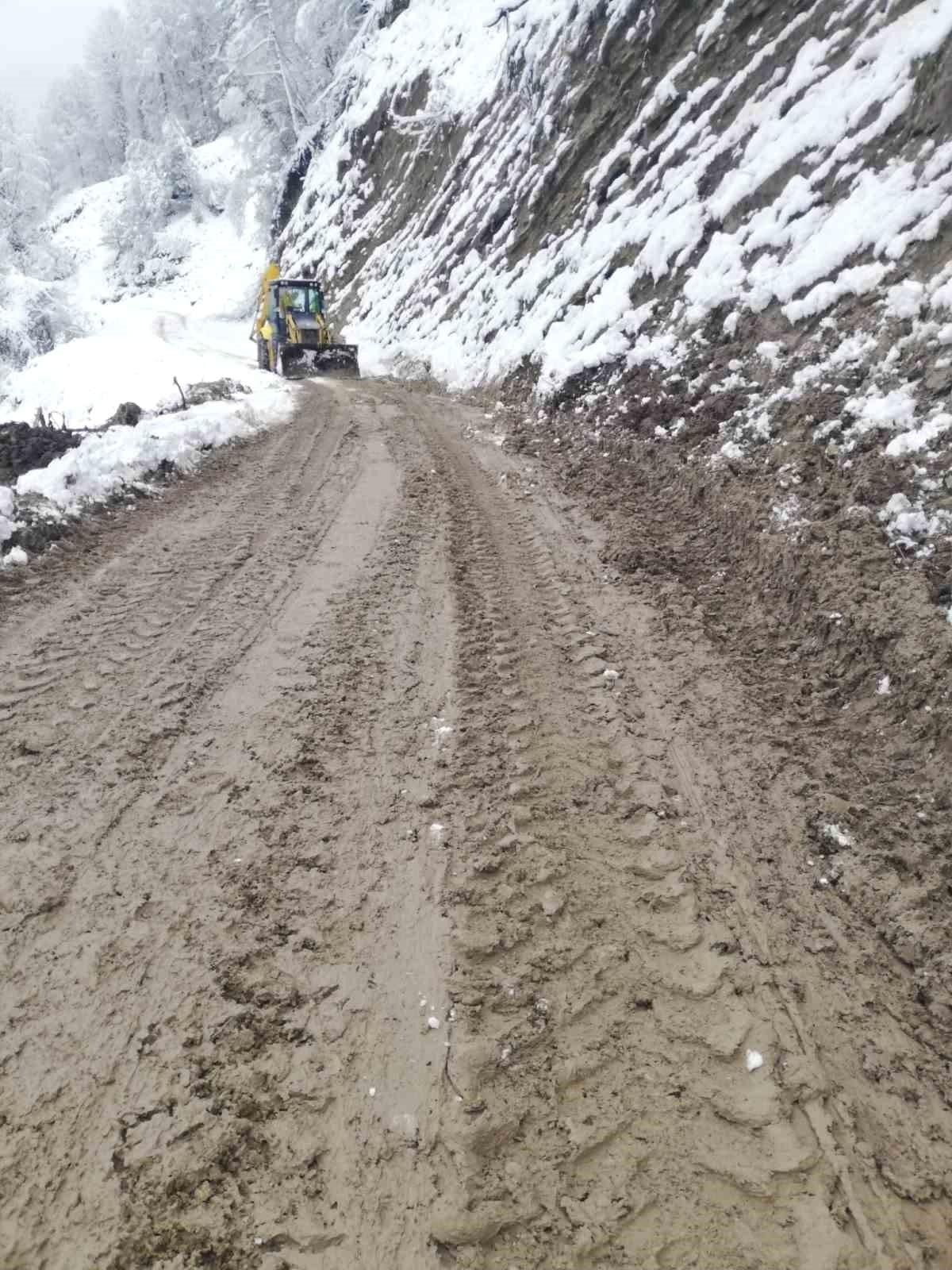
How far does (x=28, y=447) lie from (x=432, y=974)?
958cm

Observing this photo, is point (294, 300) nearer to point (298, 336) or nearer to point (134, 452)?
point (298, 336)

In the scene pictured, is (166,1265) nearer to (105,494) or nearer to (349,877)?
(349,877)

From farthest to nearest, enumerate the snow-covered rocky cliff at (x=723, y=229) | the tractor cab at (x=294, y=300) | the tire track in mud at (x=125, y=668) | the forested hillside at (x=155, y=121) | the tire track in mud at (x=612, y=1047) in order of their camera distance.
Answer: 1. the forested hillside at (x=155, y=121)
2. the tractor cab at (x=294, y=300)
3. the snow-covered rocky cliff at (x=723, y=229)
4. the tire track in mud at (x=125, y=668)
5. the tire track in mud at (x=612, y=1047)

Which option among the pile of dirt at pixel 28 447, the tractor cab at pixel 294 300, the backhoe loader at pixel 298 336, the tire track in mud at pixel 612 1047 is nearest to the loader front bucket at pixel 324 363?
the backhoe loader at pixel 298 336

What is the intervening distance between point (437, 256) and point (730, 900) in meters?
21.4

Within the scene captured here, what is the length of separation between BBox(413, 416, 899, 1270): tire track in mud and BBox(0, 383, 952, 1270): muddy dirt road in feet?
0.03

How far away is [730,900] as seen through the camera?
9.39 feet

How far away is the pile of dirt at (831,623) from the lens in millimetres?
2955

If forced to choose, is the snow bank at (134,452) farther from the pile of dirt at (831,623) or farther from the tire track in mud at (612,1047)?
the tire track in mud at (612,1047)

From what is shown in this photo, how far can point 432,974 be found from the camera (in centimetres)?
254

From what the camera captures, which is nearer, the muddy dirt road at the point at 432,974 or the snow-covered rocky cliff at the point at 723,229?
the muddy dirt road at the point at 432,974

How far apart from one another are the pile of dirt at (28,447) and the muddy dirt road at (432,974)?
5.30 meters

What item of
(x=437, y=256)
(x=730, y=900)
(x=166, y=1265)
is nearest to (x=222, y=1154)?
(x=166, y=1265)

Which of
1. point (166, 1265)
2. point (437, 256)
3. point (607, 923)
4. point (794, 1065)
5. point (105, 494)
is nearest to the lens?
point (166, 1265)
